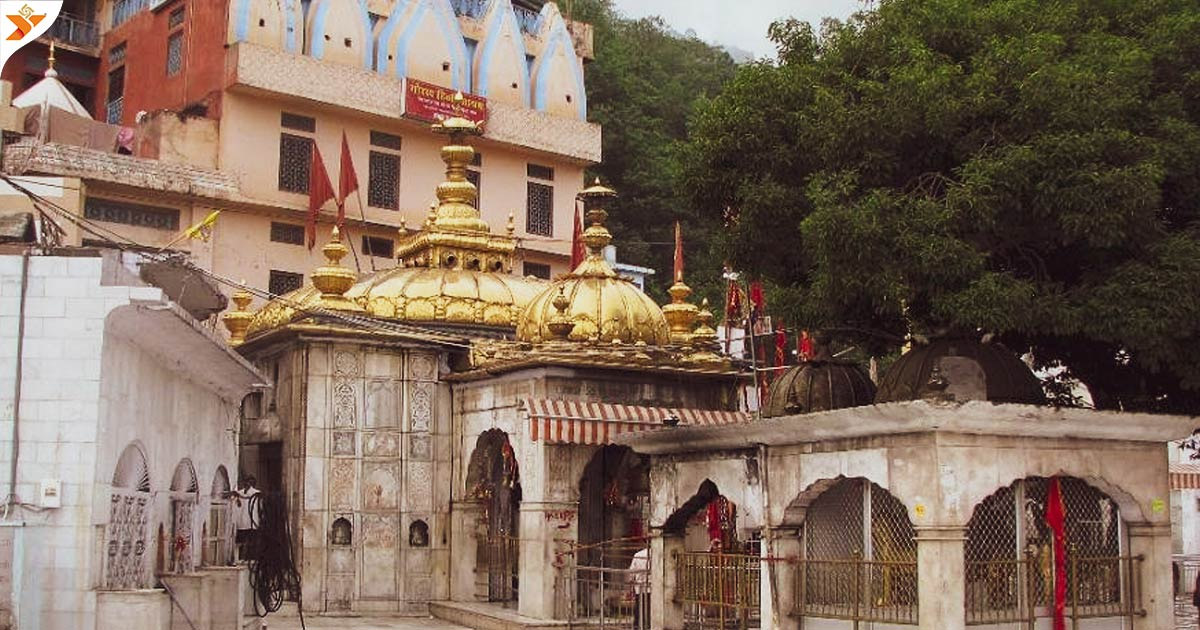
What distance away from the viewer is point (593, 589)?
21.5 meters

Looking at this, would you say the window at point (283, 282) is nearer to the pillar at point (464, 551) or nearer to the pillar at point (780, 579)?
the pillar at point (464, 551)

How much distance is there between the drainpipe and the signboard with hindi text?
2568 centimetres

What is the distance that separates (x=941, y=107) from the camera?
15172 mm

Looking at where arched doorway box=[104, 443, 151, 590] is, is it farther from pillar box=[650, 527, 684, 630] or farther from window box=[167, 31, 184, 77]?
window box=[167, 31, 184, 77]

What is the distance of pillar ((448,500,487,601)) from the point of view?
24.1 meters

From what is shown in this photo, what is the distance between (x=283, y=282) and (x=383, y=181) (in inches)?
160

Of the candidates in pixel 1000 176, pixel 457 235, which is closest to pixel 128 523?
pixel 1000 176

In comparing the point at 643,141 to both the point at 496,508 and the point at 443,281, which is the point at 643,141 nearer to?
the point at 443,281

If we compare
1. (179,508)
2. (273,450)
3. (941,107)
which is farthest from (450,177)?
(941,107)

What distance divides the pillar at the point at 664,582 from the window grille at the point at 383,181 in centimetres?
2304

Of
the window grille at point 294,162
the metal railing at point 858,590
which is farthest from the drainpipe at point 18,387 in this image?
the window grille at point 294,162

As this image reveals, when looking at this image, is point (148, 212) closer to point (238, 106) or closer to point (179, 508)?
point (238, 106)

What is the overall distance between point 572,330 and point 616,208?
30.0 metres

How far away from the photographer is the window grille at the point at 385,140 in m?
39.1
